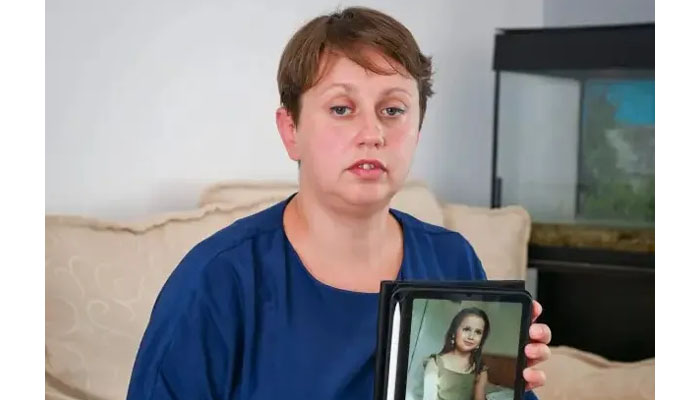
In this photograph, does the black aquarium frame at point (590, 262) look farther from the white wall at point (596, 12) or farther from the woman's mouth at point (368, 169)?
the woman's mouth at point (368, 169)

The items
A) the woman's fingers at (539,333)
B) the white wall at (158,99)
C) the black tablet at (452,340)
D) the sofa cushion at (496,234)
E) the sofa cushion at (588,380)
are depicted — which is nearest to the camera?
the black tablet at (452,340)

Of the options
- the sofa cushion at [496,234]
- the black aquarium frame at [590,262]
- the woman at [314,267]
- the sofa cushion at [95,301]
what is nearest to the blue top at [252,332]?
the woman at [314,267]

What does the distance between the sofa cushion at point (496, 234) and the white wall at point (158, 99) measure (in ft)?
1.37

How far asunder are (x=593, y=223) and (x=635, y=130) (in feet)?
0.83

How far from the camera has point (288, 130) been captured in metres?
0.92

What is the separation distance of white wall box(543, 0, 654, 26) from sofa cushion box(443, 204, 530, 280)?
86cm

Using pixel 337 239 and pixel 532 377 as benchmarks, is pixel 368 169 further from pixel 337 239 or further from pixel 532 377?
pixel 532 377

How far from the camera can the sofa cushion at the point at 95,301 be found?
1760mm

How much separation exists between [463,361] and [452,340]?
0.06 feet

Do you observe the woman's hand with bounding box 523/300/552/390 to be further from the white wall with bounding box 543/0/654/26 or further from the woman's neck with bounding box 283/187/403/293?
the white wall with bounding box 543/0/654/26

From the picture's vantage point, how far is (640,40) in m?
2.73

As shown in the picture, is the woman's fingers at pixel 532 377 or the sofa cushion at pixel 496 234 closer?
the woman's fingers at pixel 532 377
